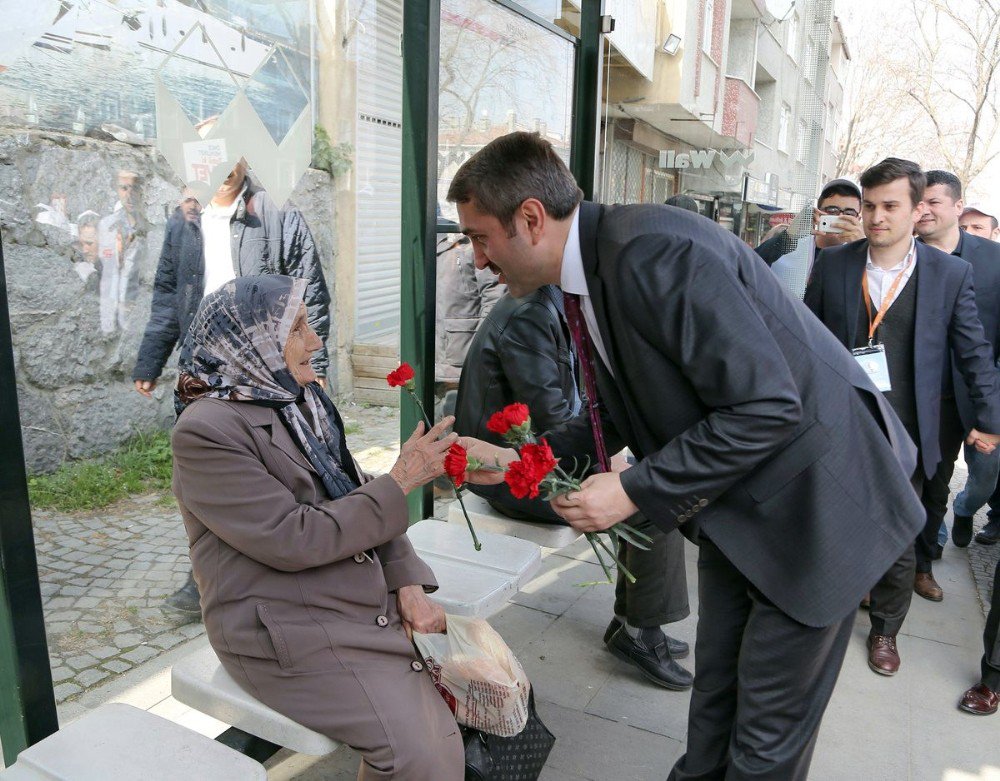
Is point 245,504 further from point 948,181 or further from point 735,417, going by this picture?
point 948,181

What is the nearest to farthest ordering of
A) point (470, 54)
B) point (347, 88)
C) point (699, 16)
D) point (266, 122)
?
point (266, 122) < point (347, 88) < point (470, 54) < point (699, 16)

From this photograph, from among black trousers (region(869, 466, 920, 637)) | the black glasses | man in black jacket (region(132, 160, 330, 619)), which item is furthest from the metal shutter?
the black glasses

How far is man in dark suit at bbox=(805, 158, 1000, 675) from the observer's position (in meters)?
3.54

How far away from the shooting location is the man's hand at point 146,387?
300 centimetres

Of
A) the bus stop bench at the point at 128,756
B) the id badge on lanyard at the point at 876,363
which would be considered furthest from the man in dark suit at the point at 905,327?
the bus stop bench at the point at 128,756

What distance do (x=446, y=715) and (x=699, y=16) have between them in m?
11.1

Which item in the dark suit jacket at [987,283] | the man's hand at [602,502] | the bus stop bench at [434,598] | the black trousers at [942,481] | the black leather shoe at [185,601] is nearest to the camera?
the man's hand at [602,502]

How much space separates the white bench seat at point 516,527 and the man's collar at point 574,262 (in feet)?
4.66

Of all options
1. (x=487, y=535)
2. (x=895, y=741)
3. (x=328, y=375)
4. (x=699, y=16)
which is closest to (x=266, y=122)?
(x=328, y=375)

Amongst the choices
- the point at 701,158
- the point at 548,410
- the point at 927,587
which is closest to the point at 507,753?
the point at 548,410

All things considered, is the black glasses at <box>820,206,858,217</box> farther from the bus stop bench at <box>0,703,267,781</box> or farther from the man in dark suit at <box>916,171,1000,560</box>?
the bus stop bench at <box>0,703,267,781</box>

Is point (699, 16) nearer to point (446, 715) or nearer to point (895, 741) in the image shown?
point (895, 741)

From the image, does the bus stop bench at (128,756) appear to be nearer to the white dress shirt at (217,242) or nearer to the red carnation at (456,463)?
the red carnation at (456,463)

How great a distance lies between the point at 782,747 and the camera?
208 centimetres
